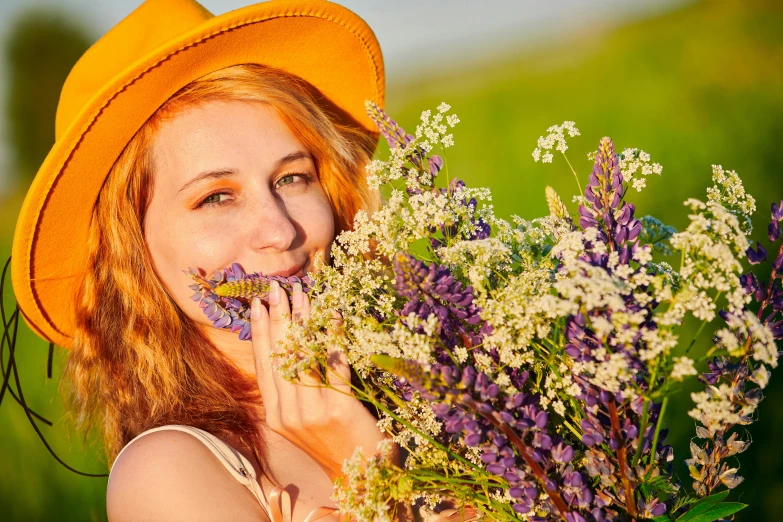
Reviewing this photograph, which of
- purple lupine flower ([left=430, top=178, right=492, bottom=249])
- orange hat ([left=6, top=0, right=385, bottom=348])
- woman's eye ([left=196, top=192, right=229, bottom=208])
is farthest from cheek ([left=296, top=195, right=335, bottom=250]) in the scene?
purple lupine flower ([left=430, top=178, right=492, bottom=249])

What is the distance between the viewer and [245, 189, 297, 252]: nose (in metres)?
2.15

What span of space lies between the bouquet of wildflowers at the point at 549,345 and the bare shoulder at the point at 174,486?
0.63 metres

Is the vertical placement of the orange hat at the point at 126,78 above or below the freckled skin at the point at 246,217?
above

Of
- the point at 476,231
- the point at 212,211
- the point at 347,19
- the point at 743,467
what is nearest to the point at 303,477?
the point at 212,211

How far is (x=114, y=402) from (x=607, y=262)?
6.76ft

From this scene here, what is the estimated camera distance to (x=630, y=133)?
5.71 metres

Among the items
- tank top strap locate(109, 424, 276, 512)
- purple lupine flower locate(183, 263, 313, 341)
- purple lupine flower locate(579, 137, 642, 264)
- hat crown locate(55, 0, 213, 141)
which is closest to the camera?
purple lupine flower locate(579, 137, 642, 264)

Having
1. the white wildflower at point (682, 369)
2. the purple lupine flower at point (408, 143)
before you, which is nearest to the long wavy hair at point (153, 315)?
the purple lupine flower at point (408, 143)

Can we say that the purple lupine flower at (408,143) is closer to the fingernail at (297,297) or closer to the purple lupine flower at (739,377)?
the fingernail at (297,297)

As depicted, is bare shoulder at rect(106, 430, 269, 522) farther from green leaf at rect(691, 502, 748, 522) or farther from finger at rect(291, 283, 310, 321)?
green leaf at rect(691, 502, 748, 522)

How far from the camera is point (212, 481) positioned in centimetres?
197

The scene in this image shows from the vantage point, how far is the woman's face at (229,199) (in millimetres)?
2189

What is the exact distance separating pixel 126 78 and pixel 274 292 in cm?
84

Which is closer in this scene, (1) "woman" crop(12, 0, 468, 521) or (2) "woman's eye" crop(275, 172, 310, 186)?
(1) "woman" crop(12, 0, 468, 521)
